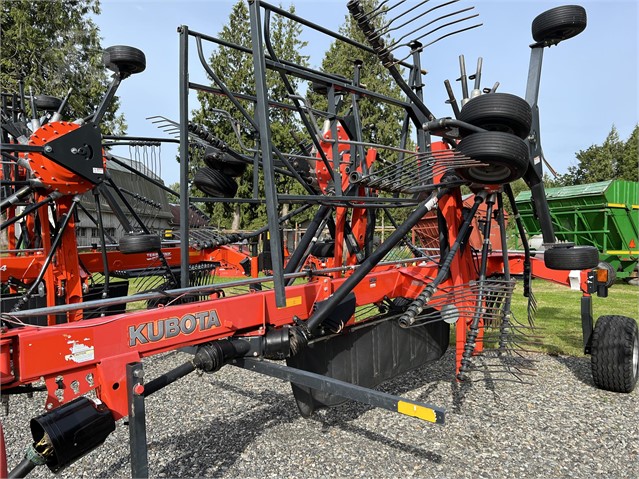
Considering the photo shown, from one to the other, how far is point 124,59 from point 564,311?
7.74 meters

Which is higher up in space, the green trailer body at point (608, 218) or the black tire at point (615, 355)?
the green trailer body at point (608, 218)

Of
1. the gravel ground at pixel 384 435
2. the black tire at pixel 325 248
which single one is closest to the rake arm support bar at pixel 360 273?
the gravel ground at pixel 384 435

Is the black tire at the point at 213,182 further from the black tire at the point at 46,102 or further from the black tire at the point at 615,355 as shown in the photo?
the black tire at the point at 615,355

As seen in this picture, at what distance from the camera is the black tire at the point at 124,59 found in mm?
3801

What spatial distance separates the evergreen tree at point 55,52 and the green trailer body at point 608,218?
13.6 meters

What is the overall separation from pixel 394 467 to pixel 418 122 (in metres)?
2.30

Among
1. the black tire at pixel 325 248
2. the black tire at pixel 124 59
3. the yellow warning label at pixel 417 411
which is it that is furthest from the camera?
the black tire at pixel 325 248

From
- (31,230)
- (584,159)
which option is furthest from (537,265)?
(584,159)

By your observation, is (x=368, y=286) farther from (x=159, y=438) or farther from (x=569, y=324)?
(x=569, y=324)

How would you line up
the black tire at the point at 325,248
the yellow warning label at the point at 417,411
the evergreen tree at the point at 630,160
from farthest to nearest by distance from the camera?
1. the evergreen tree at the point at 630,160
2. the black tire at the point at 325,248
3. the yellow warning label at the point at 417,411

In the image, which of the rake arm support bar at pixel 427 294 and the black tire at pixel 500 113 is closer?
the black tire at pixel 500 113

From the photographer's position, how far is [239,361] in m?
2.54

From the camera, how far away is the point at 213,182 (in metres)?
3.82

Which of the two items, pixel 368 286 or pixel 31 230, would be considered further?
pixel 31 230
